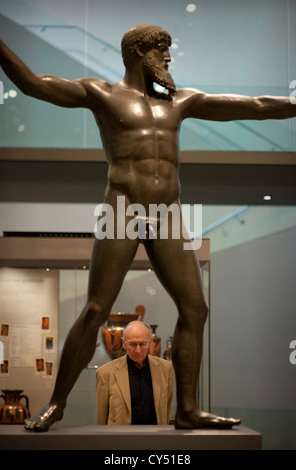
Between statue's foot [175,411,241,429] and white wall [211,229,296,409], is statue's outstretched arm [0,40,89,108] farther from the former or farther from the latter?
white wall [211,229,296,409]

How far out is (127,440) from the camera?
3.35 metres

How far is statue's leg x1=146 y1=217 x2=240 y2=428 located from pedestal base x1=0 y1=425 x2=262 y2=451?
238mm

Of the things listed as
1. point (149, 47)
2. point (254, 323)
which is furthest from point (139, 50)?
point (254, 323)

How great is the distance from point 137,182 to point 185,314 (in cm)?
79

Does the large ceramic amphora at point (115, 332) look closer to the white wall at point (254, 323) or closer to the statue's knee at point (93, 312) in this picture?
the white wall at point (254, 323)

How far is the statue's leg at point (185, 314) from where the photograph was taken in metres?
3.64

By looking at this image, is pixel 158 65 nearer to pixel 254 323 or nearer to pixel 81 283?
pixel 81 283

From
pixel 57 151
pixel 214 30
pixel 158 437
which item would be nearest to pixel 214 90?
pixel 214 30

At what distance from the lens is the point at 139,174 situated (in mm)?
3678

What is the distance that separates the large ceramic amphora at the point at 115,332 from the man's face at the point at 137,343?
213 cm

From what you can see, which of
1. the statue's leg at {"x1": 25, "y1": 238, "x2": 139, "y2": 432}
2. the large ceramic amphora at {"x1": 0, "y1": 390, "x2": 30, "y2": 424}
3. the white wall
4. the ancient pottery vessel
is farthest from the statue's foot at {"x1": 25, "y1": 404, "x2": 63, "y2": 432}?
the white wall

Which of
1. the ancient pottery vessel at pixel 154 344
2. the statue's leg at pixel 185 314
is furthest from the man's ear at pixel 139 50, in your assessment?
the ancient pottery vessel at pixel 154 344

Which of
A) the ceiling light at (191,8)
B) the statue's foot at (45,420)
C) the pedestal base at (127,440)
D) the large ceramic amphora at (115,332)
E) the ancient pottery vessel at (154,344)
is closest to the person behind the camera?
the pedestal base at (127,440)

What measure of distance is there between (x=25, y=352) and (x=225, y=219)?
11.4 ft
